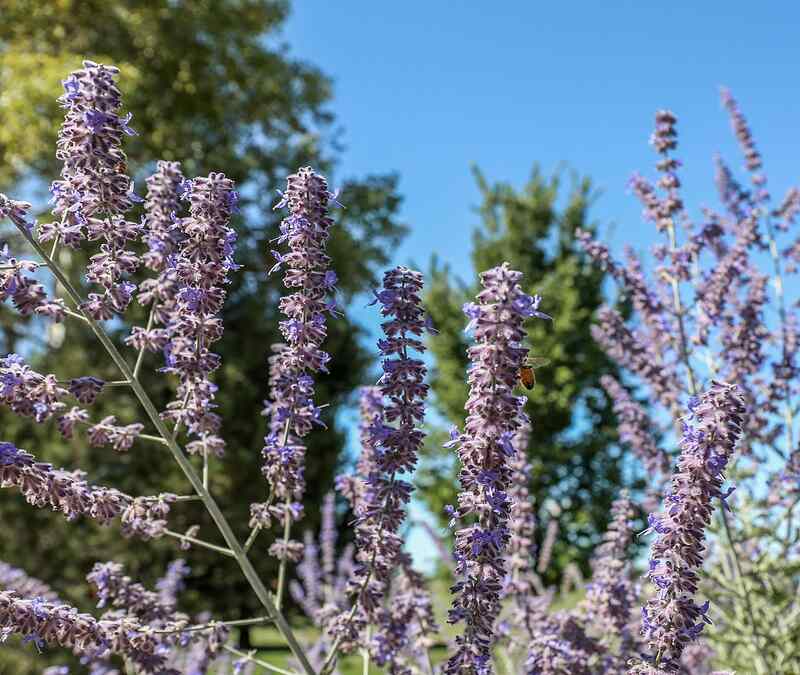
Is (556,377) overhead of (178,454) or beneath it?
overhead

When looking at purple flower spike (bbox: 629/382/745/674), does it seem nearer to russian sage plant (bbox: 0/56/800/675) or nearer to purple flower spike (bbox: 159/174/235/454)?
russian sage plant (bbox: 0/56/800/675)

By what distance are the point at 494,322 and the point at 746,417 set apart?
4.38 m

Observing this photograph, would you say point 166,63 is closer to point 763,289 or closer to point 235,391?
point 235,391

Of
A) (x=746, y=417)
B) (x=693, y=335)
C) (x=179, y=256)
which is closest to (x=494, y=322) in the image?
(x=179, y=256)

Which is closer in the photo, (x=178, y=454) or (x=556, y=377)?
(x=178, y=454)

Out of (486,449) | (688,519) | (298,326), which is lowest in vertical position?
(688,519)

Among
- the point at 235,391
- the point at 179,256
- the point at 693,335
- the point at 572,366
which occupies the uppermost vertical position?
the point at 572,366

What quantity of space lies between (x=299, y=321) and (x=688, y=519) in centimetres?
125

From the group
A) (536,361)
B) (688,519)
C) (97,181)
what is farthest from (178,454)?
(688,519)

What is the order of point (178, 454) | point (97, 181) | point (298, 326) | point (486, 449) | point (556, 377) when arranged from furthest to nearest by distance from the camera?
point (556, 377) → point (298, 326) → point (97, 181) → point (178, 454) → point (486, 449)

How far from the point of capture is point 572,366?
897 inches

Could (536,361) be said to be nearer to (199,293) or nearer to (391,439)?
(391,439)

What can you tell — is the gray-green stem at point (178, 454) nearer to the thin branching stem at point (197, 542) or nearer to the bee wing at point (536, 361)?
the thin branching stem at point (197, 542)

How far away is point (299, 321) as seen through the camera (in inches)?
107
